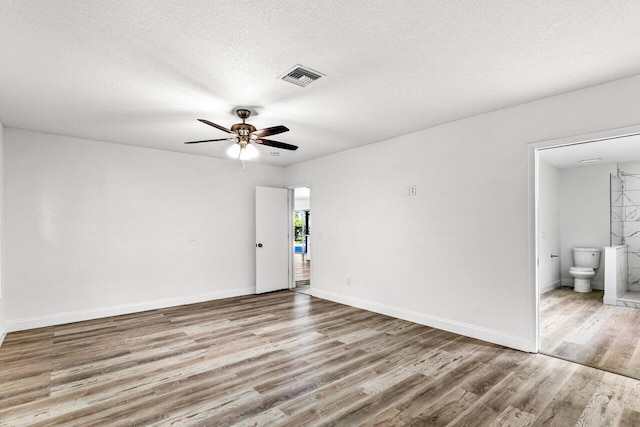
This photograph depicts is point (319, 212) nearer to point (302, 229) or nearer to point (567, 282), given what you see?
point (567, 282)

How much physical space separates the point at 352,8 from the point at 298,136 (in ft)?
9.00

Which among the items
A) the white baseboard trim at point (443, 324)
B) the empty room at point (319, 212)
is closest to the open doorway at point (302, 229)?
the empty room at point (319, 212)

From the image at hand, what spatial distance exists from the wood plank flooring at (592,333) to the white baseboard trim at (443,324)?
27 centimetres

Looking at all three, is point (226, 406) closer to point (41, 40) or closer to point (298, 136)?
point (41, 40)

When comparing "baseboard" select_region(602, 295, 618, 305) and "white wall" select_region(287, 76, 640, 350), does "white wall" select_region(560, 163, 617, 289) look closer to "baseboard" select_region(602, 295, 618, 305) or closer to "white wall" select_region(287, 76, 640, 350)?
"baseboard" select_region(602, 295, 618, 305)

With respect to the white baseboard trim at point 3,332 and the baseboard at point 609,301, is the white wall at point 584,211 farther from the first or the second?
the white baseboard trim at point 3,332

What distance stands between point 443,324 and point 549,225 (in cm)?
408

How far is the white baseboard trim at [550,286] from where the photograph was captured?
6163 millimetres

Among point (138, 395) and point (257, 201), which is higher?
point (257, 201)

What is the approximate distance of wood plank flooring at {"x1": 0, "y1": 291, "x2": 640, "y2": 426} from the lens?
2.28 meters

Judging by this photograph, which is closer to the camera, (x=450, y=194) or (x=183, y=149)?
(x=450, y=194)

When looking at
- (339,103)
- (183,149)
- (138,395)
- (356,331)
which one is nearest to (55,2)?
(339,103)

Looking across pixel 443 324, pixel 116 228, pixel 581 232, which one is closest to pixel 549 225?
pixel 581 232

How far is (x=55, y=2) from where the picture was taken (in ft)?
6.04
